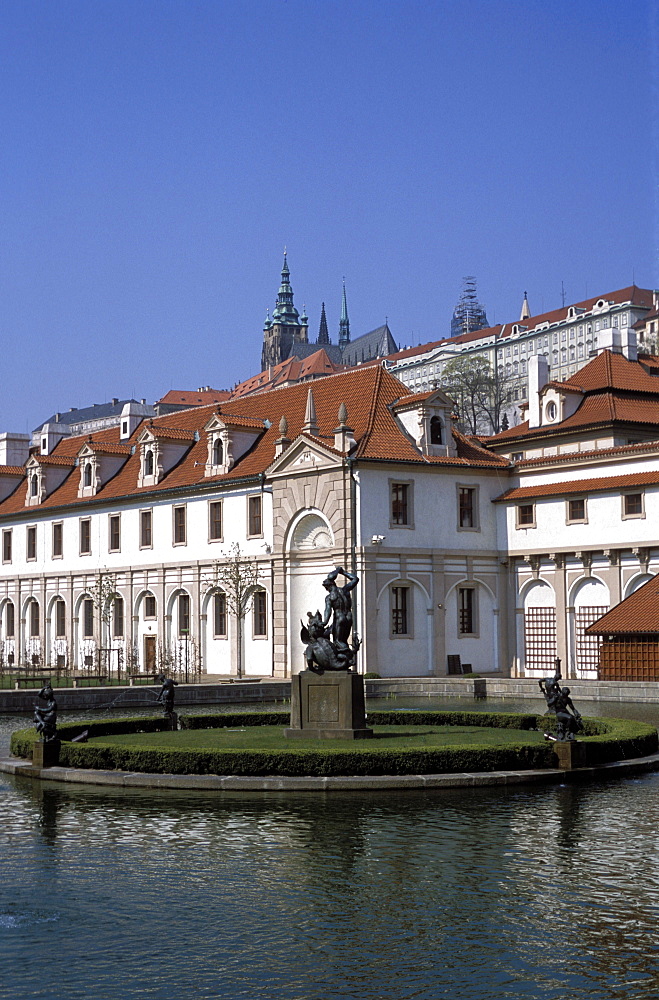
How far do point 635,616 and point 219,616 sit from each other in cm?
2219

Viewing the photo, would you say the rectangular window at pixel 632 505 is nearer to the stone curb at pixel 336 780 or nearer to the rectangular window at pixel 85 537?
the stone curb at pixel 336 780

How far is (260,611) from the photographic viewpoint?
61.2 meters

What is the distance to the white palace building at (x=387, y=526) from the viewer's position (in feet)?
183

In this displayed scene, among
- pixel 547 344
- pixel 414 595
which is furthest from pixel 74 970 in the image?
pixel 547 344

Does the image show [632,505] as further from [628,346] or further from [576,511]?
[628,346]

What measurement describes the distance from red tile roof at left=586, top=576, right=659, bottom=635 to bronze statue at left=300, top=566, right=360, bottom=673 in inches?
879

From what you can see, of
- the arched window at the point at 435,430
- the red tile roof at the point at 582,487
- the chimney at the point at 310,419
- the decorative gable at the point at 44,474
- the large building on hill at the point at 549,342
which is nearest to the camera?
the red tile roof at the point at 582,487

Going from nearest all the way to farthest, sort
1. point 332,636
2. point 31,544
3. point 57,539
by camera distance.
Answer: point 332,636 → point 57,539 → point 31,544

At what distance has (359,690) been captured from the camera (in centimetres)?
2844

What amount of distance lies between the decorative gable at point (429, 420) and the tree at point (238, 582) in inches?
378

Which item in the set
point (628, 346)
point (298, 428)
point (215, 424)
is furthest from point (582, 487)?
point (628, 346)

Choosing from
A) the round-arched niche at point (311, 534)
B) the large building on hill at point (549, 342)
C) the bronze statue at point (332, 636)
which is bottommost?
the bronze statue at point (332, 636)

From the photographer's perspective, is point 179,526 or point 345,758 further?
point 179,526

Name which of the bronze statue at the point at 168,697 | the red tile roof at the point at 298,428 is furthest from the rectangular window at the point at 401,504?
the bronze statue at the point at 168,697
